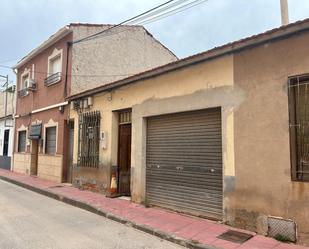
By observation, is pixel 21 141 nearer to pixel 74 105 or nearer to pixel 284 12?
pixel 74 105

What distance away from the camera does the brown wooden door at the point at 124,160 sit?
416 inches

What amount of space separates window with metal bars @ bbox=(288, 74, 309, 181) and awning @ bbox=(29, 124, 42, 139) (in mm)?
13026

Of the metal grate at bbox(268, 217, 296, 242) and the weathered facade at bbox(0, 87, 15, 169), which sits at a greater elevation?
the weathered facade at bbox(0, 87, 15, 169)

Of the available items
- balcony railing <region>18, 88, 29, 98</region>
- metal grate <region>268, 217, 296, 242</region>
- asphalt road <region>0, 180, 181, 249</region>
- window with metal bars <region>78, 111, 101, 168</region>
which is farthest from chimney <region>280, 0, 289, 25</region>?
balcony railing <region>18, 88, 29, 98</region>

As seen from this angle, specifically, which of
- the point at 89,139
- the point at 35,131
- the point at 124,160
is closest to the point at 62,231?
the point at 124,160

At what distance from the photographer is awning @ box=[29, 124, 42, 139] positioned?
15913 mm

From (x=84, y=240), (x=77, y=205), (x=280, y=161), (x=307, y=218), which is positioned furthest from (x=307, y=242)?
(x=77, y=205)

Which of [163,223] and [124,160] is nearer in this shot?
[163,223]

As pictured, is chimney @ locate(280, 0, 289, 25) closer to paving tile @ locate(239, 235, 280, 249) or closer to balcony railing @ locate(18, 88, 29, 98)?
paving tile @ locate(239, 235, 280, 249)

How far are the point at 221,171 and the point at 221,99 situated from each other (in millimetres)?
1616

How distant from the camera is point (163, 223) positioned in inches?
277

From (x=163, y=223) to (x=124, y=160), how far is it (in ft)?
13.0

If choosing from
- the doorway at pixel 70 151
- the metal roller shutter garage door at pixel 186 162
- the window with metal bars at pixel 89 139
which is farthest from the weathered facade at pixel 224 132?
the doorway at pixel 70 151

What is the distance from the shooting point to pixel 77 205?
9.60 meters
